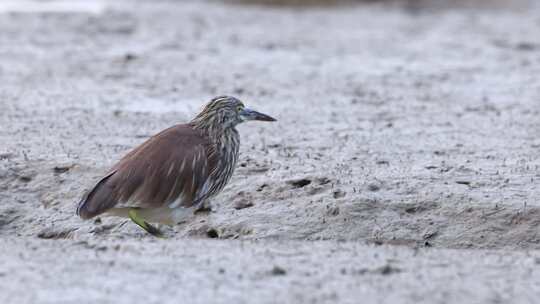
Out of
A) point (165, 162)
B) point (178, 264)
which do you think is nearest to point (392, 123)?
point (165, 162)

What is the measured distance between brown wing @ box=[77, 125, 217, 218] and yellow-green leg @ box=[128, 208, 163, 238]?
10 centimetres

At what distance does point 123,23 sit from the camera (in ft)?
47.6

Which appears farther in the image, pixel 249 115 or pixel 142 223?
pixel 249 115

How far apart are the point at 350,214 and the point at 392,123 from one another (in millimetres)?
2491

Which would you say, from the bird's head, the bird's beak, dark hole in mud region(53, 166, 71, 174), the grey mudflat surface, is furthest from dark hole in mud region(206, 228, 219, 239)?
dark hole in mud region(53, 166, 71, 174)

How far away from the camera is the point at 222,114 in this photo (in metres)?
7.36

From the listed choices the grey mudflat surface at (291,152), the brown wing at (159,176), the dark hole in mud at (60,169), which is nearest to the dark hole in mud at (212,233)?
the grey mudflat surface at (291,152)

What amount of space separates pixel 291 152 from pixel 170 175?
190cm

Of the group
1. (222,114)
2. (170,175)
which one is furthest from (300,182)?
(170,175)

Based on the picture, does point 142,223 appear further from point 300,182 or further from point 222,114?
point 300,182

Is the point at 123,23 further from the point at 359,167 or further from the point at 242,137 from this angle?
the point at 359,167

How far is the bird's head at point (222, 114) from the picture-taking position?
288 inches

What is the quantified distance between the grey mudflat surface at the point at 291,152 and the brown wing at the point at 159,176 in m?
0.22

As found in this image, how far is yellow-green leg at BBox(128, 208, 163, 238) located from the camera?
6.74m
